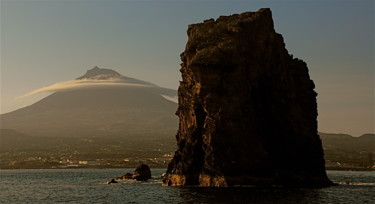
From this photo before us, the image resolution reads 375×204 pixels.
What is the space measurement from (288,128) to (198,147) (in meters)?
18.4

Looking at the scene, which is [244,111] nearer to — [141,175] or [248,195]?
[248,195]

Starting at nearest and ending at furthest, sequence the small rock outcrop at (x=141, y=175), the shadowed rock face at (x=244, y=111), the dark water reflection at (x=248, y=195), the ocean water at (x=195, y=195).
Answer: the dark water reflection at (x=248, y=195), the ocean water at (x=195, y=195), the shadowed rock face at (x=244, y=111), the small rock outcrop at (x=141, y=175)

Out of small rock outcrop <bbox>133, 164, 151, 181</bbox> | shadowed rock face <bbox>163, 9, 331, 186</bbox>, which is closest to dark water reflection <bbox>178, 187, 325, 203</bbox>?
shadowed rock face <bbox>163, 9, 331, 186</bbox>

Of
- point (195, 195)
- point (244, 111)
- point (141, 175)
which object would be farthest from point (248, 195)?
point (141, 175)

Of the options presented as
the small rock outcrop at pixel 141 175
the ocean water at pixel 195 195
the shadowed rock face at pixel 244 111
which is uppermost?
the shadowed rock face at pixel 244 111

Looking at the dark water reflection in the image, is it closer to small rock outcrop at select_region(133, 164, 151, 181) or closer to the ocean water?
the ocean water

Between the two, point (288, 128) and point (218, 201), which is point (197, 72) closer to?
point (288, 128)

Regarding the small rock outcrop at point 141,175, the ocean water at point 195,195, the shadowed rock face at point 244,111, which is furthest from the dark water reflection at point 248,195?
the small rock outcrop at point 141,175

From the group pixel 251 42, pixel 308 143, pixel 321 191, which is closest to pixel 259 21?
pixel 251 42

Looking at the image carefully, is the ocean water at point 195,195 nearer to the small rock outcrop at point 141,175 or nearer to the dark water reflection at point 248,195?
the dark water reflection at point 248,195

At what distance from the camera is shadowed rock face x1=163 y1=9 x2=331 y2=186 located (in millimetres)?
101375

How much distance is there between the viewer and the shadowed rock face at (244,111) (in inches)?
3991

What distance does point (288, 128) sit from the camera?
10794 cm

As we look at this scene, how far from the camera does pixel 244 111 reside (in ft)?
341
